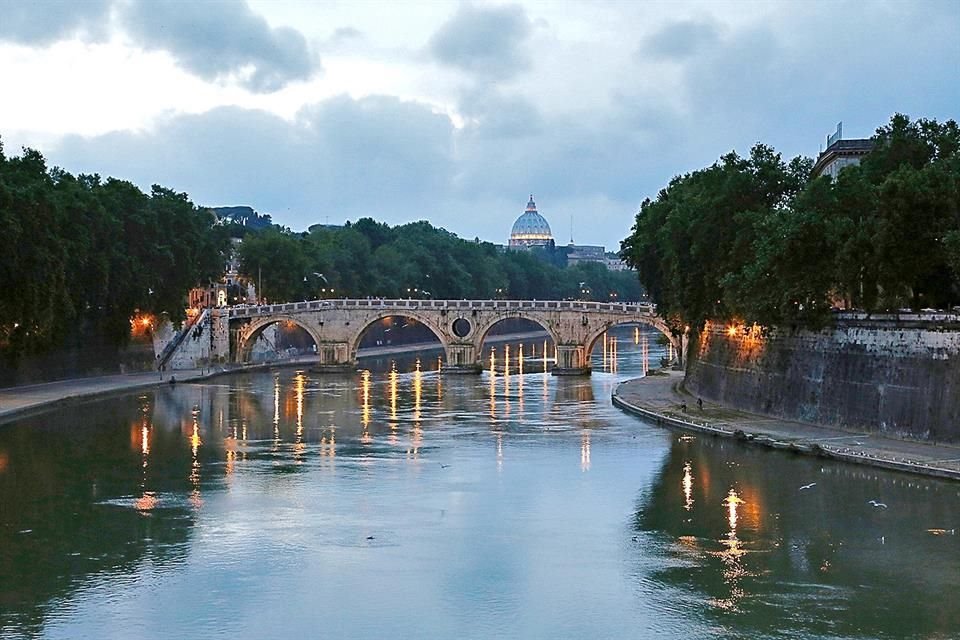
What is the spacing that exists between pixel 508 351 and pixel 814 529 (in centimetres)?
9747

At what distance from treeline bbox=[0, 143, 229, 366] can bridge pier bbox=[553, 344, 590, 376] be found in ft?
89.3

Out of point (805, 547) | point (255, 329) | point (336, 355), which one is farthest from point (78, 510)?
point (255, 329)

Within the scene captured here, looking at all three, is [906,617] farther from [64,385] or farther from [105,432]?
[64,385]

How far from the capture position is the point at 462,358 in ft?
323

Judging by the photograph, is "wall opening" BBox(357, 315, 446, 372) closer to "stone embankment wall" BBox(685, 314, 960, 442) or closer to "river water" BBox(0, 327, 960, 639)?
"stone embankment wall" BBox(685, 314, 960, 442)

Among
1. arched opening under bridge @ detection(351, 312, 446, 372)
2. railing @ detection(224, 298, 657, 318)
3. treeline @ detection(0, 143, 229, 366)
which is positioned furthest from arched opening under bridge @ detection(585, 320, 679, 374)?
treeline @ detection(0, 143, 229, 366)

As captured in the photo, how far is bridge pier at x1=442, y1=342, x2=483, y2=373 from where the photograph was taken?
3809 inches

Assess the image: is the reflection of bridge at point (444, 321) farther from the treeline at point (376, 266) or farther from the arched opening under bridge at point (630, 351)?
the treeline at point (376, 266)

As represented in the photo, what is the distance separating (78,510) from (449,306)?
63.5 m

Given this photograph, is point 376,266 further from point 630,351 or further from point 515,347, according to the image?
point 630,351

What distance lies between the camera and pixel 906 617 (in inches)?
1049

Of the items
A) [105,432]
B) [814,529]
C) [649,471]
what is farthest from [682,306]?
[814,529]

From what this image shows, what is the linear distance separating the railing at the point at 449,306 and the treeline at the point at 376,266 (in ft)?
55.3

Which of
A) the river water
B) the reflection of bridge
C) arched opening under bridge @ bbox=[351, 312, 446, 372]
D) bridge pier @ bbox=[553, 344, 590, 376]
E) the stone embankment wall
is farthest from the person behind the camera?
arched opening under bridge @ bbox=[351, 312, 446, 372]
